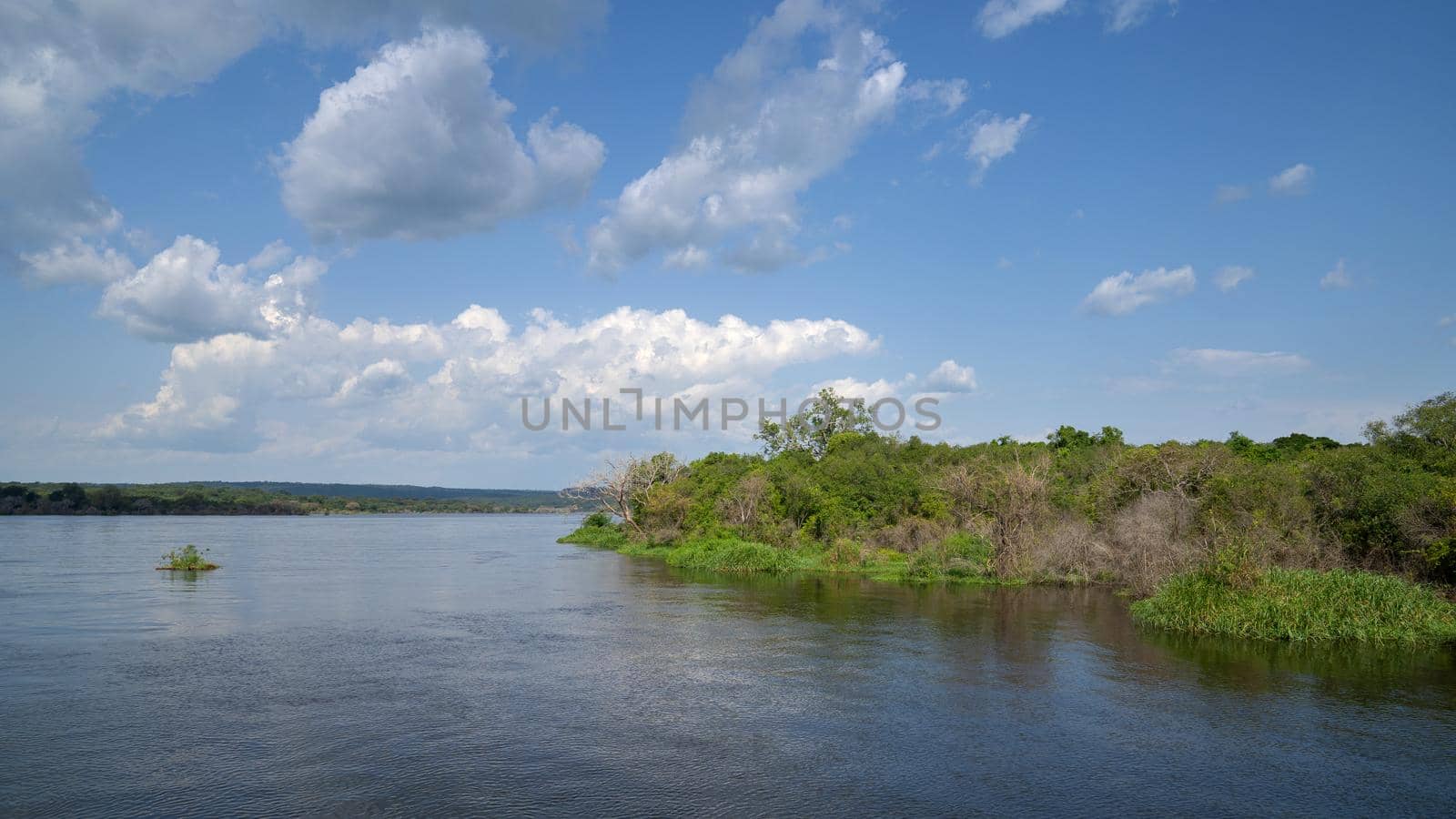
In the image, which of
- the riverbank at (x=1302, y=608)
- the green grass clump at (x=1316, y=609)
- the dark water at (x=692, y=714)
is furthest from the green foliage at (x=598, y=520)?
the green grass clump at (x=1316, y=609)

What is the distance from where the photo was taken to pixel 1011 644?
74.1 ft

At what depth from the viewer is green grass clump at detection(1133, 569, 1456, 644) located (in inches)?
888

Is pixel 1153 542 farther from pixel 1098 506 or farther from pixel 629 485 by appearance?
pixel 629 485

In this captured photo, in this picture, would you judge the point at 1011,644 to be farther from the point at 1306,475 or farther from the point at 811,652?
the point at 1306,475

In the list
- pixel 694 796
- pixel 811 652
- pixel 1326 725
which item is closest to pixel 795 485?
pixel 811 652

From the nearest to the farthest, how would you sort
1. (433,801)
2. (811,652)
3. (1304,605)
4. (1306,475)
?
(433,801) < (811,652) < (1304,605) < (1306,475)

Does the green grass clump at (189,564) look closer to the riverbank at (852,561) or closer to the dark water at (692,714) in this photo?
the dark water at (692,714)

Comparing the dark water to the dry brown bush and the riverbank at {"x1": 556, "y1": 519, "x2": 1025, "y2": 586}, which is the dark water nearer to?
the dry brown bush

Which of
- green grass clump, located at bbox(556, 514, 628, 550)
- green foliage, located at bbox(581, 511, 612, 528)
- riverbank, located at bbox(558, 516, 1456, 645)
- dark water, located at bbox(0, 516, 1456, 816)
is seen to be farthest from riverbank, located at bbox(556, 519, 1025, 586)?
green foliage, located at bbox(581, 511, 612, 528)

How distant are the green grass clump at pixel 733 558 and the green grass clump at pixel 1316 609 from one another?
75.3ft

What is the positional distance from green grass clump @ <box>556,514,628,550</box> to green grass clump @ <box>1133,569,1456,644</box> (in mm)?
45337

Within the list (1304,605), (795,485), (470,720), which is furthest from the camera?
(795,485)

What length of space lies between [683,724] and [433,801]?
4.77 meters

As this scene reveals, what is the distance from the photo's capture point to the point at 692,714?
50.4 feet
